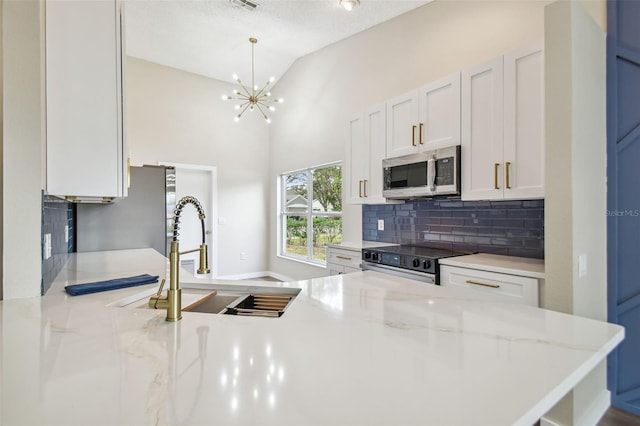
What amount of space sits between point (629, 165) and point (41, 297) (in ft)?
10.5

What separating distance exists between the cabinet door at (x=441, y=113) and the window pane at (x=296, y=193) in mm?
2769

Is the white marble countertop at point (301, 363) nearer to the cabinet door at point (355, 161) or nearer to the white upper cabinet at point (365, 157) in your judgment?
the white upper cabinet at point (365, 157)

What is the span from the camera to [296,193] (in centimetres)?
552

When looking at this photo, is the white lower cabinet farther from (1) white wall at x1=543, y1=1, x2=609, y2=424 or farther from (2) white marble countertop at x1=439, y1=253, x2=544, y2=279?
(1) white wall at x1=543, y1=1, x2=609, y2=424

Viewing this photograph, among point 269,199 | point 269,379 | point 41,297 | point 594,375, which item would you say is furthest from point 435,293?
point 269,199

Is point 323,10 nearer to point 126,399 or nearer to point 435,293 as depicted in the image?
point 435,293

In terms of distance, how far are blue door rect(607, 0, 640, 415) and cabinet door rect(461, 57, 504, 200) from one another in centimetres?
61

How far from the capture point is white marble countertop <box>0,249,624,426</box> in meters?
0.57

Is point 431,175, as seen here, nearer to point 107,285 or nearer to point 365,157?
point 365,157

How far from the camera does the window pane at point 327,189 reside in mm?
4652

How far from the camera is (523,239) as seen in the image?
245 cm

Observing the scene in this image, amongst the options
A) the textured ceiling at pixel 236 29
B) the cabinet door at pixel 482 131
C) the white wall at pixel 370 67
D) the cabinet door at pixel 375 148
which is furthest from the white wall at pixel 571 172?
the textured ceiling at pixel 236 29

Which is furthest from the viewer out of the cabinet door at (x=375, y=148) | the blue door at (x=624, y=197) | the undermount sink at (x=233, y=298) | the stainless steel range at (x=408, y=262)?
the cabinet door at (x=375, y=148)

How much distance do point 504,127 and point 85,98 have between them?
8.29 ft
